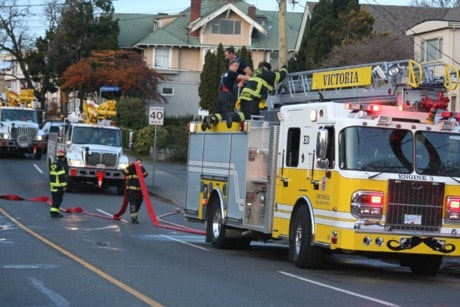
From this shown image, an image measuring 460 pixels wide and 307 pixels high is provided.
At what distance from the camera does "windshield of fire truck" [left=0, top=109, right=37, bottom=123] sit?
4897 centimetres

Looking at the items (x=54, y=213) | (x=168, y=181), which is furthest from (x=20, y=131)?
(x=54, y=213)

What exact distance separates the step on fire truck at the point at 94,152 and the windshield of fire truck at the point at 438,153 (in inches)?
800

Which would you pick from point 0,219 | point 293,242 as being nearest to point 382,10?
point 0,219

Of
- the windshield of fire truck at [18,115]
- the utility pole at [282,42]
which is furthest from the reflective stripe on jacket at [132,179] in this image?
the windshield of fire truck at [18,115]

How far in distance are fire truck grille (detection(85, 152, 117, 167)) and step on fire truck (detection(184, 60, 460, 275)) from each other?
60.1 feet

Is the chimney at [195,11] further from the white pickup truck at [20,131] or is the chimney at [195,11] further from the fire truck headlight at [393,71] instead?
the fire truck headlight at [393,71]

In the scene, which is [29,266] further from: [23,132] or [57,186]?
[23,132]

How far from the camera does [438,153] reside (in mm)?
15336

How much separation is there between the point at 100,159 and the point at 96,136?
139 cm

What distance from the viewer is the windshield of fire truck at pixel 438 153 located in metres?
15.2

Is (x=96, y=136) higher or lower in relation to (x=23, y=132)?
higher

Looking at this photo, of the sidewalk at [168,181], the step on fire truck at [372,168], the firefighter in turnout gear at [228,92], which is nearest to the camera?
the step on fire truck at [372,168]

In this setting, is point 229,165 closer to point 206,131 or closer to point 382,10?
point 206,131

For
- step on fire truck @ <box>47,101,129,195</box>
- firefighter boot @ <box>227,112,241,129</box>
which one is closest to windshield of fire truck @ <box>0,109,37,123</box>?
step on fire truck @ <box>47,101,129,195</box>
